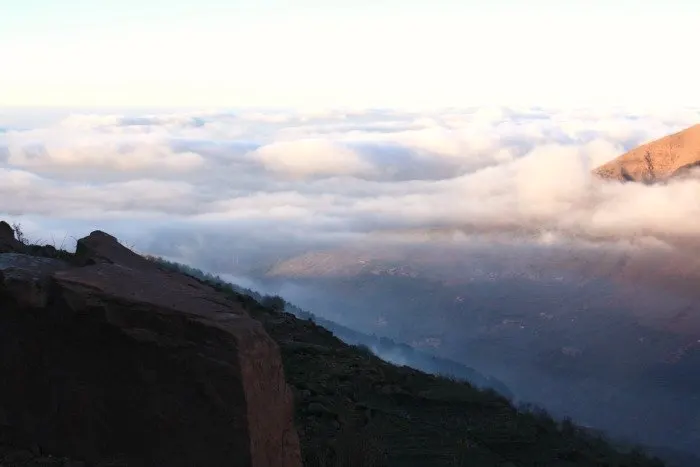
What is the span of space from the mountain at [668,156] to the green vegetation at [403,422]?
174m

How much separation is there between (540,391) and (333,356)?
417ft

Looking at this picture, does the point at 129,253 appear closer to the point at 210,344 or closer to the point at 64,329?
the point at 64,329

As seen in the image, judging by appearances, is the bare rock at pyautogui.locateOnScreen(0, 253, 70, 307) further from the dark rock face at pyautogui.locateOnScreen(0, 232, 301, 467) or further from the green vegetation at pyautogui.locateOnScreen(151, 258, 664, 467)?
the green vegetation at pyautogui.locateOnScreen(151, 258, 664, 467)

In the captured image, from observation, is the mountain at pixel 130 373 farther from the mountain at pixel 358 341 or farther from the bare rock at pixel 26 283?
the mountain at pixel 358 341

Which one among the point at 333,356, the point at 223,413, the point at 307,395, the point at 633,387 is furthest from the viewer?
the point at 633,387

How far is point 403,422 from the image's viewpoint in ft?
49.5

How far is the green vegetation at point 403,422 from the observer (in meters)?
12.4

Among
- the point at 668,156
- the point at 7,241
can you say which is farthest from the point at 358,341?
the point at 668,156

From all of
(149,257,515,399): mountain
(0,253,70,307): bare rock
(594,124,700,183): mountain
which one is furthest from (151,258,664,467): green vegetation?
(594,124,700,183): mountain

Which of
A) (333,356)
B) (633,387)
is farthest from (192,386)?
(633,387)

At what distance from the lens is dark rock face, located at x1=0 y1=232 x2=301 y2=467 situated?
842 cm

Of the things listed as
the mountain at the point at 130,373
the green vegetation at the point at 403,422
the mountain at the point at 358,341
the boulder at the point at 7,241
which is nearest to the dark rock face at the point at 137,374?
the mountain at the point at 130,373

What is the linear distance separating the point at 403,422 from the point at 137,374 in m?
7.38

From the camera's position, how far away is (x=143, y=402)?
8.65m
